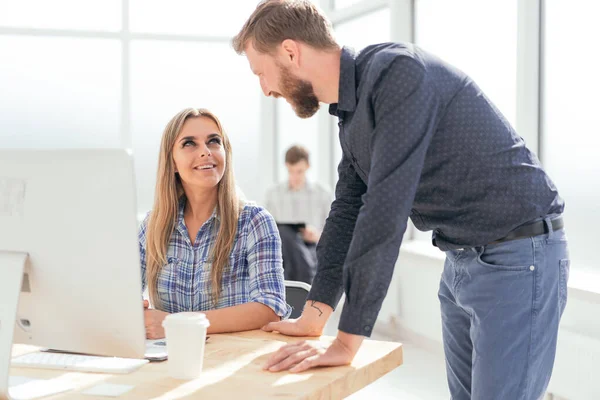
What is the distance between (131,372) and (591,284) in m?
2.84

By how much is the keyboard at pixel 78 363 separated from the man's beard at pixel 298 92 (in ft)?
2.18

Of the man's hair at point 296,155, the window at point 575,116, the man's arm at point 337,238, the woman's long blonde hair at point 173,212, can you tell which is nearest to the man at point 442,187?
the man's arm at point 337,238

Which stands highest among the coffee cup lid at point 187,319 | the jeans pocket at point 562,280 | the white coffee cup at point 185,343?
the jeans pocket at point 562,280

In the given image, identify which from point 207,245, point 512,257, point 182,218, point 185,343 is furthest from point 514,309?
point 182,218

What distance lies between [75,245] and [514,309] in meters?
0.92

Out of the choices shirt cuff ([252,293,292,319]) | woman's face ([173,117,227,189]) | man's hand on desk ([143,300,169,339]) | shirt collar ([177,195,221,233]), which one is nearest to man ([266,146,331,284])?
woman's face ([173,117,227,189])

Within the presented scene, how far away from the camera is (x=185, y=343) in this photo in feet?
5.02

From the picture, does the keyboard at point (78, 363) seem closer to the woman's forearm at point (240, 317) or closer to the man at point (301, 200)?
the woman's forearm at point (240, 317)

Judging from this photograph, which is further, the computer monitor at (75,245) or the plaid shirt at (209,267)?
the plaid shirt at (209,267)

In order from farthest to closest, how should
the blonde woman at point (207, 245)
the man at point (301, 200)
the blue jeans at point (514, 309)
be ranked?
the man at point (301, 200) < the blonde woman at point (207, 245) < the blue jeans at point (514, 309)

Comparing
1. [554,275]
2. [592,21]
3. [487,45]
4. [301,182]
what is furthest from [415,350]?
[554,275]

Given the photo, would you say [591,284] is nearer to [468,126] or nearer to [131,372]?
[468,126]

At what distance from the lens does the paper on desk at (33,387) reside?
147 cm

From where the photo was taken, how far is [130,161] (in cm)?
143
